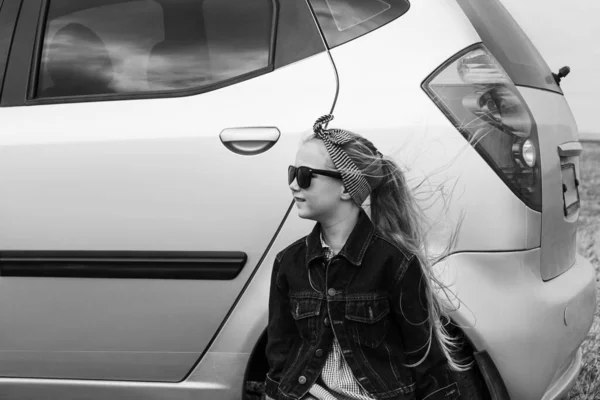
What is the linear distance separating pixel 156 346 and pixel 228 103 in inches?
30.1

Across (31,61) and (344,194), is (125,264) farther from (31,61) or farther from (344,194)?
(344,194)

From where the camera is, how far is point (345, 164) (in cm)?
219

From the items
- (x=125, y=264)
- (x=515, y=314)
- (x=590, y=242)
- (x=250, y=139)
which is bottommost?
(x=590, y=242)

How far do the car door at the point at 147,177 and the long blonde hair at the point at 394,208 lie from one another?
0.48 m

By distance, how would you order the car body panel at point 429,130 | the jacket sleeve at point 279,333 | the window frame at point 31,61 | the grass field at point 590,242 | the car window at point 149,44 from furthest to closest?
the grass field at point 590,242 < the window frame at point 31,61 < the car window at point 149,44 < the car body panel at point 429,130 < the jacket sleeve at point 279,333

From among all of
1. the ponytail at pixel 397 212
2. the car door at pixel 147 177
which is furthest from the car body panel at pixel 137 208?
the ponytail at pixel 397 212

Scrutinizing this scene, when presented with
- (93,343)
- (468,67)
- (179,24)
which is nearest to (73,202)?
(93,343)

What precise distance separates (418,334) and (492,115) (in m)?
0.76

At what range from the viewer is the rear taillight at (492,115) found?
8.62ft

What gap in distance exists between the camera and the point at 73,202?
2930 millimetres

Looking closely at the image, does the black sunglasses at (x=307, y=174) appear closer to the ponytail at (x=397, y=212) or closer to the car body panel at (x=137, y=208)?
the ponytail at (x=397, y=212)

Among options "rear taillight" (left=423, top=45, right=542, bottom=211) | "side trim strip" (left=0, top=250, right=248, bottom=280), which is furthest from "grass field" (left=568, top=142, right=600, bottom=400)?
"side trim strip" (left=0, top=250, right=248, bottom=280)

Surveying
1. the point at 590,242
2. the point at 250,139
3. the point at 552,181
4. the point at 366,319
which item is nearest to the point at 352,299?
the point at 366,319

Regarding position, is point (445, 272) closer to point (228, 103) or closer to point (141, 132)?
point (228, 103)
